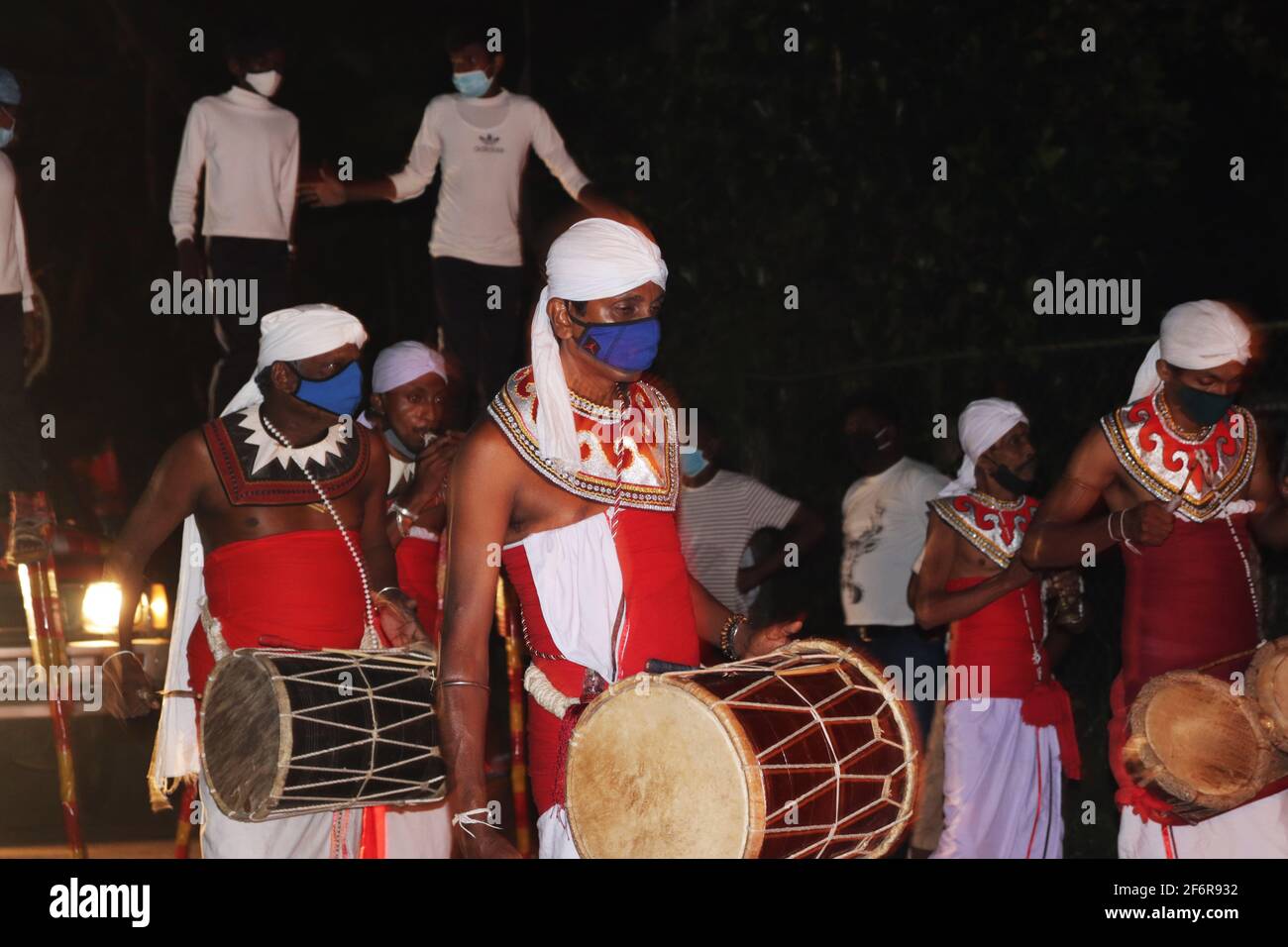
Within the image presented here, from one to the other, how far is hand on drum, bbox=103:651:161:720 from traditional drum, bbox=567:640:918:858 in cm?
225

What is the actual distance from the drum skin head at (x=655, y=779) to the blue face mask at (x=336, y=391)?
226cm

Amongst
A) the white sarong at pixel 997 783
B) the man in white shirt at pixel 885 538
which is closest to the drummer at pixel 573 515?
the white sarong at pixel 997 783

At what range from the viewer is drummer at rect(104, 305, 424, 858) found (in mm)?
5473

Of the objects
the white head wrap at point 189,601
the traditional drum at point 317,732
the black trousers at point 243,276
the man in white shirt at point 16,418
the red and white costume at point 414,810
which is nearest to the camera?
the traditional drum at point 317,732

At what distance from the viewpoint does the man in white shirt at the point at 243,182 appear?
8.31 metres

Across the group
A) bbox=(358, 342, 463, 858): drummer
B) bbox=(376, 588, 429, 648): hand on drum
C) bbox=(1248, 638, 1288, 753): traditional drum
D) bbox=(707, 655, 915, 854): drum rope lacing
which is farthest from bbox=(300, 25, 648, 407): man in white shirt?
bbox=(707, 655, 915, 854): drum rope lacing

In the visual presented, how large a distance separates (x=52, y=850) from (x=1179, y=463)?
5.35 meters

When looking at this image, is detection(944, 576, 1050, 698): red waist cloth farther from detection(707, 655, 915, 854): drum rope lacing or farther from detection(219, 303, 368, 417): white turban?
detection(707, 655, 915, 854): drum rope lacing

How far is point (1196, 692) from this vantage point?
509cm

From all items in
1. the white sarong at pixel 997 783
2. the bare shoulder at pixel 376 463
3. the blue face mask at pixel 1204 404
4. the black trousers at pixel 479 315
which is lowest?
the white sarong at pixel 997 783

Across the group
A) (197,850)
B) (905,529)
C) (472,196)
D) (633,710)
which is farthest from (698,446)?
(633,710)

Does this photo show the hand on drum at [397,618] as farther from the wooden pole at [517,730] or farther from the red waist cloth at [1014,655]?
the red waist cloth at [1014,655]

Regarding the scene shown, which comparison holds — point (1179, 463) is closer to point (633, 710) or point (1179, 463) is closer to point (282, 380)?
point (633, 710)

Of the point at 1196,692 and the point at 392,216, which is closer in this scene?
the point at 1196,692
